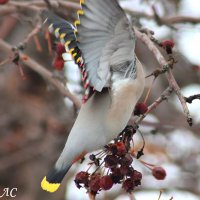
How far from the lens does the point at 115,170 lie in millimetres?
2447

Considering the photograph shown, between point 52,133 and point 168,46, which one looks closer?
point 168,46

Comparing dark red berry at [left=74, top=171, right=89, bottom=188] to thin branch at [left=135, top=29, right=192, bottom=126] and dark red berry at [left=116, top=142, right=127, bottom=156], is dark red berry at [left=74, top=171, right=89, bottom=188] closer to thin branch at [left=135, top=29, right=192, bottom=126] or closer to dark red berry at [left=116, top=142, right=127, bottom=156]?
dark red berry at [left=116, top=142, right=127, bottom=156]

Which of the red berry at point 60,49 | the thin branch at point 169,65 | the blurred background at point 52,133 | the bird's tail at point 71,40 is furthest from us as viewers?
the blurred background at point 52,133

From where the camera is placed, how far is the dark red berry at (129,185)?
241 centimetres

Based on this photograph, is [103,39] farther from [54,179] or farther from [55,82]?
[55,82]

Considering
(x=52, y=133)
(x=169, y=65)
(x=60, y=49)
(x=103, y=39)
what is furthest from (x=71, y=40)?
(x=52, y=133)

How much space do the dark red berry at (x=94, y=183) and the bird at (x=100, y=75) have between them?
0.43 ft

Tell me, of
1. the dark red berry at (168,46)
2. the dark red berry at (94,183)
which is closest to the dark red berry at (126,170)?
the dark red berry at (94,183)

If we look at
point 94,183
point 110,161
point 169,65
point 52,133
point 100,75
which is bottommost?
point 52,133

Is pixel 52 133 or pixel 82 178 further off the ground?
pixel 82 178

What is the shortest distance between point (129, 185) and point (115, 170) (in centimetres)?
9

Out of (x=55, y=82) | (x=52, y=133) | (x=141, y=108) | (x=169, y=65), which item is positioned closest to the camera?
(x=169, y=65)

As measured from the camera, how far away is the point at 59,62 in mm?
3084

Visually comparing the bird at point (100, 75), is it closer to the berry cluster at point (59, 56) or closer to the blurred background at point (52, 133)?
the berry cluster at point (59, 56)
